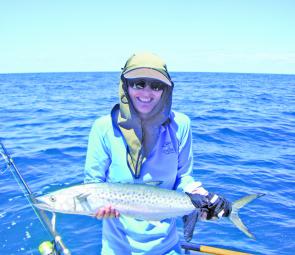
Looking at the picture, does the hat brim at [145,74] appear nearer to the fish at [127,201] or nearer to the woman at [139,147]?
the woman at [139,147]

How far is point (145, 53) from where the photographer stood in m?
3.09

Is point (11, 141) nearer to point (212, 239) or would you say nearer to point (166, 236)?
point (212, 239)

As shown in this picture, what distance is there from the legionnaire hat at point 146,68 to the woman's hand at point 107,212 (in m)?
1.05

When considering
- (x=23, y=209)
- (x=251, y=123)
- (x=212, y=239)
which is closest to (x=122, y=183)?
(x=212, y=239)

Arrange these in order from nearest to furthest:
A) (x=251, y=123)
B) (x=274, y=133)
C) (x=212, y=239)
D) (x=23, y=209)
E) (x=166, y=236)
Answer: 1. (x=166, y=236)
2. (x=212, y=239)
3. (x=23, y=209)
4. (x=274, y=133)
5. (x=251, y=123)

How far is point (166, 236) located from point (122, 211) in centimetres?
47

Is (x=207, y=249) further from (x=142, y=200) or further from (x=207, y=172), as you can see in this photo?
(x=207, y=172)

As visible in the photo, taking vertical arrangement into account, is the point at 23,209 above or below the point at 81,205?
below

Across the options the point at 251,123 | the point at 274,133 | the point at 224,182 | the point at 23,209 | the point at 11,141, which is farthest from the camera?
the point at 251,123

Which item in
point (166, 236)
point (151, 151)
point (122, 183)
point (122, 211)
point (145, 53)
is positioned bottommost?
point (166, 236)

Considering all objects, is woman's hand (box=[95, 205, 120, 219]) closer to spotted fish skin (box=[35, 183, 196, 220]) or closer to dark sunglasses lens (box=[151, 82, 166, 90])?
spotted fish skin (box=[35, 183, 196, 220])

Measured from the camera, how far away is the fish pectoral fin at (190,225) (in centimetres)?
311

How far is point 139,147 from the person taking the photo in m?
3.07

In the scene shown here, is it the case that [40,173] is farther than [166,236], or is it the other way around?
[40,173]
